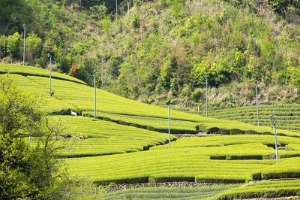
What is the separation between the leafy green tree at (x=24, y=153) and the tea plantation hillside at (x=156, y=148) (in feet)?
5.04

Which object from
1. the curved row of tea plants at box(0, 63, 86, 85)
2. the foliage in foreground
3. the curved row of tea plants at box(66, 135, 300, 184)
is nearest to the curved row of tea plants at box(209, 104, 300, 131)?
the curved row of tea plants at box(0, 63, 86, 85)

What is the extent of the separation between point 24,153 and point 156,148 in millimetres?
31424

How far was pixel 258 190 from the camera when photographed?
41.9 metres

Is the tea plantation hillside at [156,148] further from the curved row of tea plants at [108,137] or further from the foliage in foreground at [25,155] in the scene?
the foliage in foreground at [25,155]

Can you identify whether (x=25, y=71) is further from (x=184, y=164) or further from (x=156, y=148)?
(x=184, y=164)

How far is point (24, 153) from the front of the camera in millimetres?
35906

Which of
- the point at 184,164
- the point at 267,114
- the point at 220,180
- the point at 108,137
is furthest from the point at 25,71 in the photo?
the point at 220,180

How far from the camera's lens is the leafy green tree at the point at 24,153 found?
114 ft

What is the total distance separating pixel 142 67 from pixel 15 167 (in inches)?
3140

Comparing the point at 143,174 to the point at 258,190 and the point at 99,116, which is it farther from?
the point at 99,116

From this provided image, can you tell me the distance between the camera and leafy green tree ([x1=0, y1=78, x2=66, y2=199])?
114ft

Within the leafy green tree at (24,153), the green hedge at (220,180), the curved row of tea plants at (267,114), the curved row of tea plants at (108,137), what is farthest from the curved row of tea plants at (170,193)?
the curved row of tea plants at (267,114)

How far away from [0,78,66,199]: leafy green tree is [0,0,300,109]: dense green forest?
66.7 metres

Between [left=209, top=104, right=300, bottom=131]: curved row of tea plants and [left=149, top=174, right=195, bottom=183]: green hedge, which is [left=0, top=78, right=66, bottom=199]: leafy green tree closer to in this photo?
[left=149, top=174, right=195, bottom=183]: green hedge
